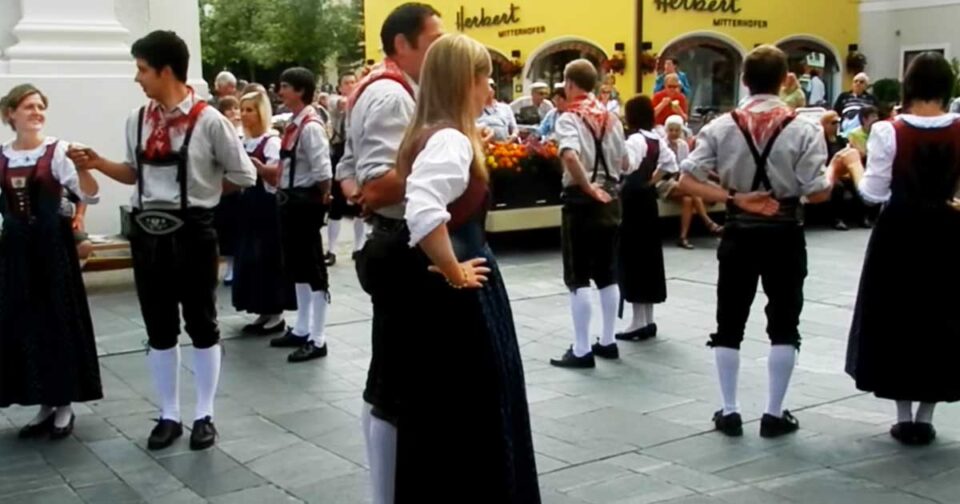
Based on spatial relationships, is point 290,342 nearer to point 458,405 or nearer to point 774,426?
point 774,426

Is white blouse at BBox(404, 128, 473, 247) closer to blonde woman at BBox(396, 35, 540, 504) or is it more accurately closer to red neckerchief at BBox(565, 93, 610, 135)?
blonde woman at BBox(396, 35, 540, 504)

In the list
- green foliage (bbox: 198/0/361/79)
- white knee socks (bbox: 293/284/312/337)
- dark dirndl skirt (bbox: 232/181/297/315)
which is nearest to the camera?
white knee socks (bbox: 293/284/312/337)

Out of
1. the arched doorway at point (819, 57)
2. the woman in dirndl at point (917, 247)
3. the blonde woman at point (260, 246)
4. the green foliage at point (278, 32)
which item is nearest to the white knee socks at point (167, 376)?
the blonde woman at point (260, 246)

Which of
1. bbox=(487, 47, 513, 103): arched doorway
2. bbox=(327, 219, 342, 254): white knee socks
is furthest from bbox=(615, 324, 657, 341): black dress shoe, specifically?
bbox=(487, 47, 513, 103): arched doorway

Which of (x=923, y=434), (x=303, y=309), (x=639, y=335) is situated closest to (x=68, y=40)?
(x=303, y=309)

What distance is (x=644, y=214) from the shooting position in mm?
8078

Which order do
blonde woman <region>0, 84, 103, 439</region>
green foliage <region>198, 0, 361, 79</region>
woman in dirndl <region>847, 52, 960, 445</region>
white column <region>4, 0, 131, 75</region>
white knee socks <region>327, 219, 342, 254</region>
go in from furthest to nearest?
1. green foliage <region>198, 0, 361, 79</region>
2. white knee socks <region>327, 219, 342, 254</region>
3. white column <region>4, 0, 131, 75</region>
4. blonde woman <region>0, 84, 103, 439</region>
5. woman in dirndl <region>847, 52, 960, 445</region>

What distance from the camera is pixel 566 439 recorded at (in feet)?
18.1

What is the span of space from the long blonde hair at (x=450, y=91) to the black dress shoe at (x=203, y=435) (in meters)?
2.35

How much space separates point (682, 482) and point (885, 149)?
1833 mm

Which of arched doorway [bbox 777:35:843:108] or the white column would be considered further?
arched doorway [bbox 777:35:843:108]

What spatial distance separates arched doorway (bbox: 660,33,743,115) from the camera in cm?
2598

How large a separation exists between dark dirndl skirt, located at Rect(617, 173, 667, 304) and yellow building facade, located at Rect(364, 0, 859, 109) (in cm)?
1736

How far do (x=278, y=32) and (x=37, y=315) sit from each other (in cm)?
4270
